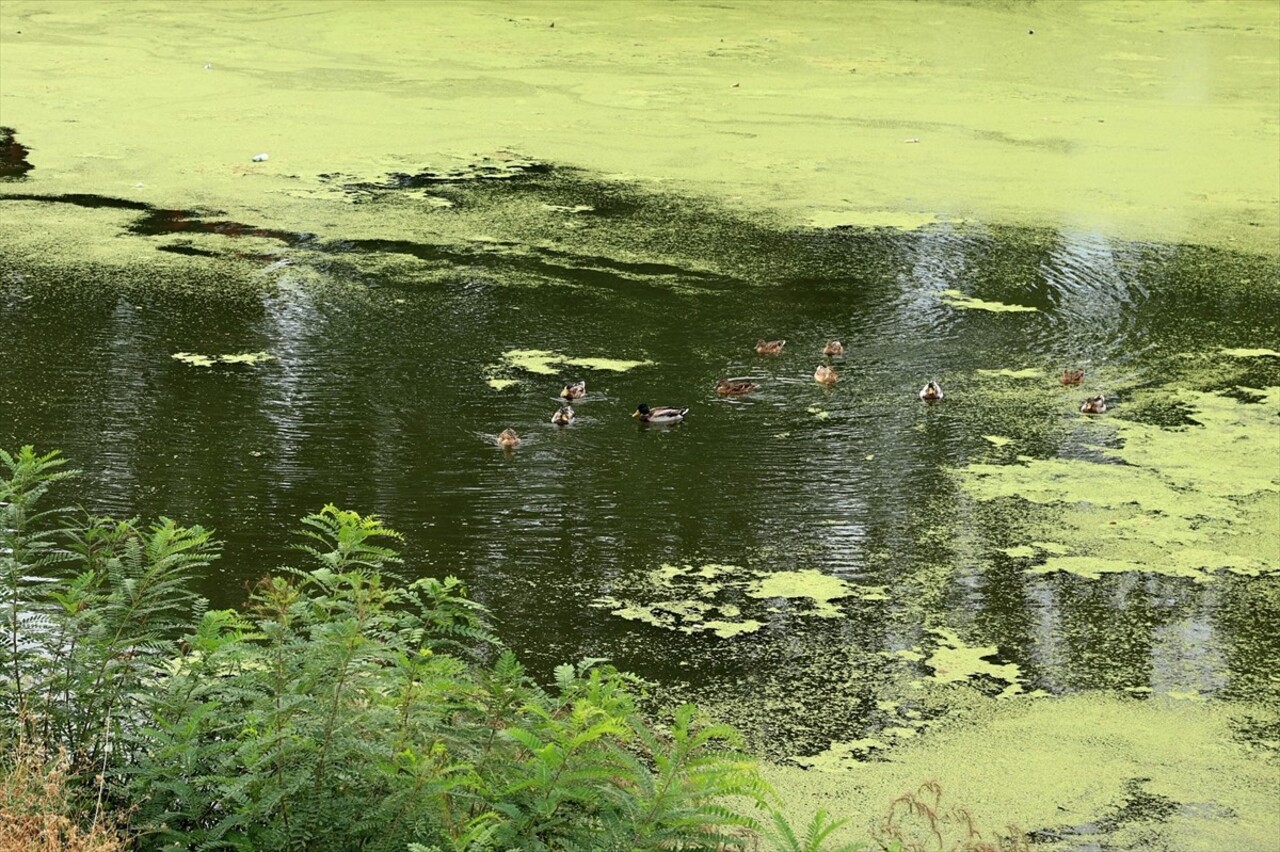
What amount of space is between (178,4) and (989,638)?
9.53m

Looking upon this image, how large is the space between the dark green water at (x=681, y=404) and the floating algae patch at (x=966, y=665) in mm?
45

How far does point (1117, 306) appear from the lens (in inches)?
230

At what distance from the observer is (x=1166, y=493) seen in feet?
13.6

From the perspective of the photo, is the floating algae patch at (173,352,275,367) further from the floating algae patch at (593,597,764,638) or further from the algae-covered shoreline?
the floating algae patch at (593,597,764,638)

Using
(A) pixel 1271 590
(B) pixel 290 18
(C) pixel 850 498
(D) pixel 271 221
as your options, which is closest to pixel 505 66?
(B) pixel 290 18

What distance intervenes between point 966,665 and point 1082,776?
17.4 inches

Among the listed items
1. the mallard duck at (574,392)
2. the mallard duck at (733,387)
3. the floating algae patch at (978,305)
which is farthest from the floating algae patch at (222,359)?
the floating algae patch at (978,305)

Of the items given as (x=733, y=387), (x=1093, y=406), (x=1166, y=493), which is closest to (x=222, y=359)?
(x=733, y=387)

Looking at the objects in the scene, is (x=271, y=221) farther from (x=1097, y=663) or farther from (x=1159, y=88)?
(x=1159, y=88)

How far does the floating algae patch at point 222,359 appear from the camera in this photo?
4902 mm

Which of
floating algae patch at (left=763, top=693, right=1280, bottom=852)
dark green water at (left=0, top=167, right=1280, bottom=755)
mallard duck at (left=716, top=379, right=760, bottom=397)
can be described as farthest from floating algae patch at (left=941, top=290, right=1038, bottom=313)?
floating algae patch at (left=763, top=693, right=1280, bottom=852)

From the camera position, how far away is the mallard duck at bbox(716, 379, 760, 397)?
15.8ft

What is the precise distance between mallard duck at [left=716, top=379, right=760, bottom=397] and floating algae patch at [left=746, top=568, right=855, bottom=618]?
48.8 inches

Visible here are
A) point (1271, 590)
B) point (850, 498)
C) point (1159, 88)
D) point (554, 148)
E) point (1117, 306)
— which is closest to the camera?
point (1271, 590)
